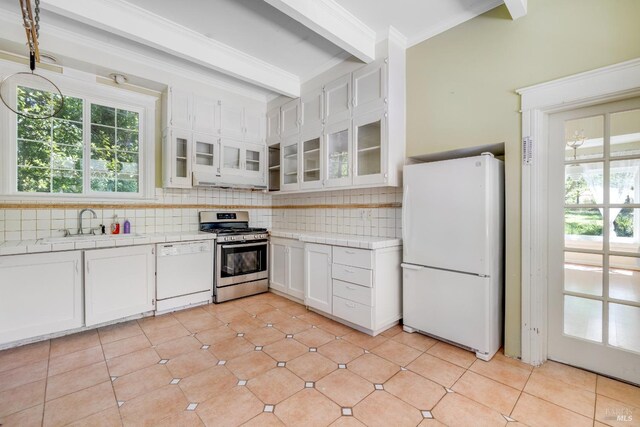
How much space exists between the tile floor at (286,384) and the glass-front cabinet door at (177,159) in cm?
173

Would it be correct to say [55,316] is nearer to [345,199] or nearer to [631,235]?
[345,199]

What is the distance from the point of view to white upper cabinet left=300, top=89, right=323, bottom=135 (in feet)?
11.5

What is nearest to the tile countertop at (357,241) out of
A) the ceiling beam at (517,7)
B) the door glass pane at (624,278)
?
the door glass pane at (624,278)

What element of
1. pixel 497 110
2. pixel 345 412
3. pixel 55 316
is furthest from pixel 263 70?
pixel 345 412

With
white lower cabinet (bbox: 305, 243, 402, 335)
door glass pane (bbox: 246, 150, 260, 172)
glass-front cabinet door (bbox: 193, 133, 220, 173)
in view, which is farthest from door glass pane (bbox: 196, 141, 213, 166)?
white lower cabinet (bbox: 305, 243, 402, 335)

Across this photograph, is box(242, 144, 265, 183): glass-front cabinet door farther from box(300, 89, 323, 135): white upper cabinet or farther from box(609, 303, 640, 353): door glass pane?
box(609, 303, 640, 353): door glass pane

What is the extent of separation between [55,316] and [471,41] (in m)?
4.40

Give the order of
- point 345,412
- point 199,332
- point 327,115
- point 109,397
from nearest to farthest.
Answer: point 345,412
point 109,397
point 199,332
point 327,115

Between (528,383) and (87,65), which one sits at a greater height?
(87,65)

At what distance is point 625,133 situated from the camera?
1947 mm

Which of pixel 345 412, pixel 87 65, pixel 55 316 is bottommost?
pixel 345 412

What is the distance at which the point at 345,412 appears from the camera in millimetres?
1694

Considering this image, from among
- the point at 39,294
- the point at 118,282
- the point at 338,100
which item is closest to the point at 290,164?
the point at 338,100

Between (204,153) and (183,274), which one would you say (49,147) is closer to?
(204,153)
